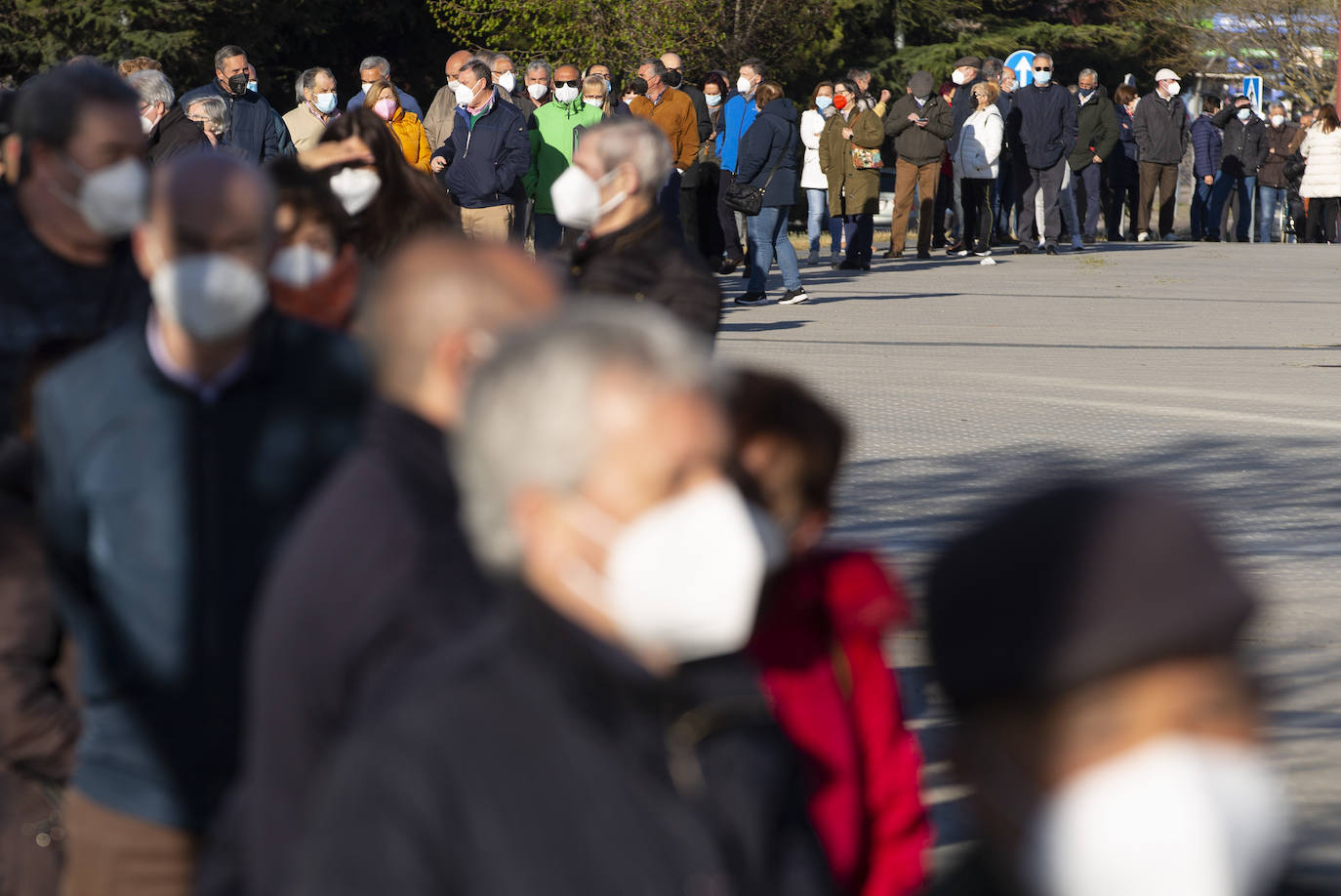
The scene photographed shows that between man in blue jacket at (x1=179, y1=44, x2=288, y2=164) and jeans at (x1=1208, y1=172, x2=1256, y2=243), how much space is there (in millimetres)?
19893

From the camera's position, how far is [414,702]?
1992 mm

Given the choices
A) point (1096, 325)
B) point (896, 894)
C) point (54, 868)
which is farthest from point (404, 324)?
point (1096, 325)

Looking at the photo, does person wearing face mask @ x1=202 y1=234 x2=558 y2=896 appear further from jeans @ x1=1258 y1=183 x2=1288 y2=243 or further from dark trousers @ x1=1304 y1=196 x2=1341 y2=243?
jeans @ x1=1258 y1=183 x2=1288 y2=243

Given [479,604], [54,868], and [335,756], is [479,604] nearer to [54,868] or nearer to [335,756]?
[335,756]

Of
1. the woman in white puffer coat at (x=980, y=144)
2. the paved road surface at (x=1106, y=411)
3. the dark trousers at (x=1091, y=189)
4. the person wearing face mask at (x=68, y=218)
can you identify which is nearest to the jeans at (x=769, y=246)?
the paved road surface at (x=1106, y=411)

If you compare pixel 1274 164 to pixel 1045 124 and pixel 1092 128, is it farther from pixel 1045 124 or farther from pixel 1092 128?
pixel 1045 124

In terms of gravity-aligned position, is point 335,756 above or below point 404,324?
below

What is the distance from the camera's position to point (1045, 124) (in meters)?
23.8

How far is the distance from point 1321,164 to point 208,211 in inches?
1050

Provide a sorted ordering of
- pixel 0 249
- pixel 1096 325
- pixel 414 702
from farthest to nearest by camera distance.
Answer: pixel 1096 325, pixel 0 249, pixel 414 702

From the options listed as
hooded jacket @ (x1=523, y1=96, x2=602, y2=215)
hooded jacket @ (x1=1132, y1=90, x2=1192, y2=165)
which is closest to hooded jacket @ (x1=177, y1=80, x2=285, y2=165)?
hooded jacket @ (x1=523, y1=96, x2=602, y2=215)

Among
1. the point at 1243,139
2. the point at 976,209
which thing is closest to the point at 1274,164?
the point at 1243,139

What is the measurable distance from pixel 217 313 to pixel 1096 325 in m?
14.3

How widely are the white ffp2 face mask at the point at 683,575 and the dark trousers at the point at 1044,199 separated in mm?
22617
